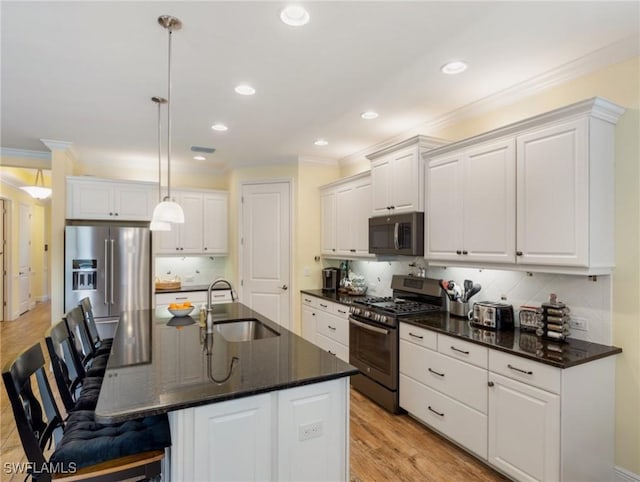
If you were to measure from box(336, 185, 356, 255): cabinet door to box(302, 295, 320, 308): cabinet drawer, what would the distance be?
0.69 metres

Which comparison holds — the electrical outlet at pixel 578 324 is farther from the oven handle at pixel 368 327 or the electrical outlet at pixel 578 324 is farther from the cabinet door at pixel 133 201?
the cabinet door at pixel 133 201

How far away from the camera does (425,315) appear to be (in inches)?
130

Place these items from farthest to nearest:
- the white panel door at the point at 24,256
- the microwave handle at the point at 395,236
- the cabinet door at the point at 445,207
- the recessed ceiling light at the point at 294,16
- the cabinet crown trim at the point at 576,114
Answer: the white panel door at the point at 24,256 → the microwave handle at the point at 395,236 → the cabinet door at the point at 445,207 → the cabinet crown trim at the point at 576,114 → the recessed ceiling light at the point at 294,16

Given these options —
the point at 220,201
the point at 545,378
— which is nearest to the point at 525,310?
the point at 545,378

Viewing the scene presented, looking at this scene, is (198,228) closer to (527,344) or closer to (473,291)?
(473,291)

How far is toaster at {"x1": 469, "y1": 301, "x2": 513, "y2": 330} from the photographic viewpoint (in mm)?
2746

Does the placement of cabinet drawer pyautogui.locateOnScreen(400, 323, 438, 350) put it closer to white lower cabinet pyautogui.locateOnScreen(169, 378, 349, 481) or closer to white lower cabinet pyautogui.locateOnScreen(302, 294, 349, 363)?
white lower cabinet pyautogui.locateOnScreen(302, 294, 349, 363)

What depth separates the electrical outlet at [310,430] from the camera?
1678 millimetres

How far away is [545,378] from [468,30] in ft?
6.75

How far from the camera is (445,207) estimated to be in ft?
10.2

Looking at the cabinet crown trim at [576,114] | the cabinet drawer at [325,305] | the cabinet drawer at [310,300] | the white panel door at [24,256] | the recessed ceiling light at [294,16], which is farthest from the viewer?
the white panel door at [24,256]

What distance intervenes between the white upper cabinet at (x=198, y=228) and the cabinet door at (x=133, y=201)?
383mm

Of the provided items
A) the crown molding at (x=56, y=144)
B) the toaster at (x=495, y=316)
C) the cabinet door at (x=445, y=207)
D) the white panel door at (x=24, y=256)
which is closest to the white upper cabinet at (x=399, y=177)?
the cabinet door at (x=445, y=207)

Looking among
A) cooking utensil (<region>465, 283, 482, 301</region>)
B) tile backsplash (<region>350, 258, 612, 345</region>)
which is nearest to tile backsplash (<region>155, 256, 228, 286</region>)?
tile backsplash (<region>350, 258, 612, 345</region>)
